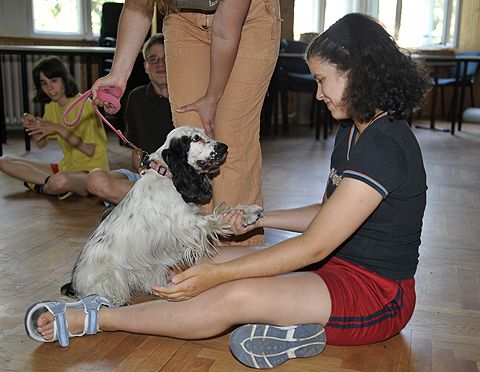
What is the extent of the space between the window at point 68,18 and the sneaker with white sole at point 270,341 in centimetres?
607

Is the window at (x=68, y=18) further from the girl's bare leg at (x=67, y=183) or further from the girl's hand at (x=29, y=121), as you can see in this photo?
the girl's bare leg at (x=67, y=183)

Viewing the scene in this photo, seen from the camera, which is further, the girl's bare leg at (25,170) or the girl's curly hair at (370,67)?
the girl's bare leg at (25,170)

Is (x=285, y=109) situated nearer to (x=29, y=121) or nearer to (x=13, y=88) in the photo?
(x=13, y=88)

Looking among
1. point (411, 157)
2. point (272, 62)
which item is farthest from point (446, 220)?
point (411, 157)

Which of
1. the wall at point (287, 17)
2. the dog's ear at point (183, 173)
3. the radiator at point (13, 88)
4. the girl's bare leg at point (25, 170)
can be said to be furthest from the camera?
the wall at point (287, 17)

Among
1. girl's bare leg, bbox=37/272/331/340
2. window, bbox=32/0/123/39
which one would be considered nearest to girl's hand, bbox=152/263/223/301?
girl's bare leg, bbox=37/272/331/340

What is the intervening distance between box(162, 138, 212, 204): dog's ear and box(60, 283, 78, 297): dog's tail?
17.9 inches

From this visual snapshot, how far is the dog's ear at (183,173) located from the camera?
2023 millimetres

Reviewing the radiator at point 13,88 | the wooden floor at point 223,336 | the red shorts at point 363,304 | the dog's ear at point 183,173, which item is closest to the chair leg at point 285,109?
the radiator at point 13,88

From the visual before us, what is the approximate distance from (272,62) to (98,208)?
159 centimetres

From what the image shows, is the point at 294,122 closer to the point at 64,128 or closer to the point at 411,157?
the point at 64,128

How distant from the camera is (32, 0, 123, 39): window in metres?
6.90

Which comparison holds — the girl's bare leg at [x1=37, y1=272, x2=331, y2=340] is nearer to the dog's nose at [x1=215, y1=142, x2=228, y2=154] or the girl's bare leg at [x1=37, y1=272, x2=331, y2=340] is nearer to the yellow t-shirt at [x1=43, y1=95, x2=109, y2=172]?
the dog's nose at [x1=215, y1=142, x2=228, y2=154]

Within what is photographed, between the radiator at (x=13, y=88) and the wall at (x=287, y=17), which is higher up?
the wall at (x=287, y=17)
